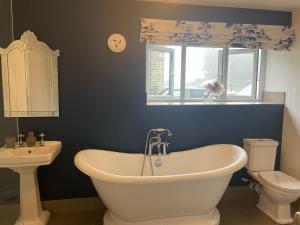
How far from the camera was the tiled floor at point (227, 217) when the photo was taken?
9.07ft

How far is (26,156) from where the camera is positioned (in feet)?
7.98

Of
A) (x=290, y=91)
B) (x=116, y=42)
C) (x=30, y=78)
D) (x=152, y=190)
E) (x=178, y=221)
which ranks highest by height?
(x=116, y=42)

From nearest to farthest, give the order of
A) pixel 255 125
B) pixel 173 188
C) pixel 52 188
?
pixel 173 188
pixel 52 188
pixel 255 125

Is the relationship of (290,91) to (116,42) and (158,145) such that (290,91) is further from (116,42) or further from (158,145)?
(116,42)

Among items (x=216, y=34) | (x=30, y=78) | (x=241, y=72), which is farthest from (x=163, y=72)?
(x=30, y=78)

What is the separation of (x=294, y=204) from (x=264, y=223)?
2.19 feet

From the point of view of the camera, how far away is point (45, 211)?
2.87 m

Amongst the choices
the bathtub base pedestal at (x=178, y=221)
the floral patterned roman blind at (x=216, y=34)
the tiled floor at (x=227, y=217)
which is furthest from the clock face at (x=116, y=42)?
the tiled floor at (x=227, y=217)

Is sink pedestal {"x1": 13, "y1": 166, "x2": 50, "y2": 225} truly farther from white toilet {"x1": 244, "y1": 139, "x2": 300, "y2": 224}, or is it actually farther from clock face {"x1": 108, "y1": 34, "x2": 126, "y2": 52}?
white toilet {"x1": 244, "y1": 139, "x2": 300, "y2": 224}

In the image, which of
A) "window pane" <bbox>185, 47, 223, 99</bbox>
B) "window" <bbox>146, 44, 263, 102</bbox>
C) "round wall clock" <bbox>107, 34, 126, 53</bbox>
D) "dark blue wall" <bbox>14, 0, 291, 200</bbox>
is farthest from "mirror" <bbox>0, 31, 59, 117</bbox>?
"window pane" <bbox>185, 47, 223, 99</bbox>

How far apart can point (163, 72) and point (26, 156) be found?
191cm

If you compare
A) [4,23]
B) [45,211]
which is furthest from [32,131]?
[4,23]

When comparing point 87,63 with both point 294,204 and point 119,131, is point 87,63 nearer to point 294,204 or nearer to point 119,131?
point 119,131

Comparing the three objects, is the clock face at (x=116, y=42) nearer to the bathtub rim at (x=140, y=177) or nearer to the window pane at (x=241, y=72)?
the bathtub rim at (x=140, y=177)
